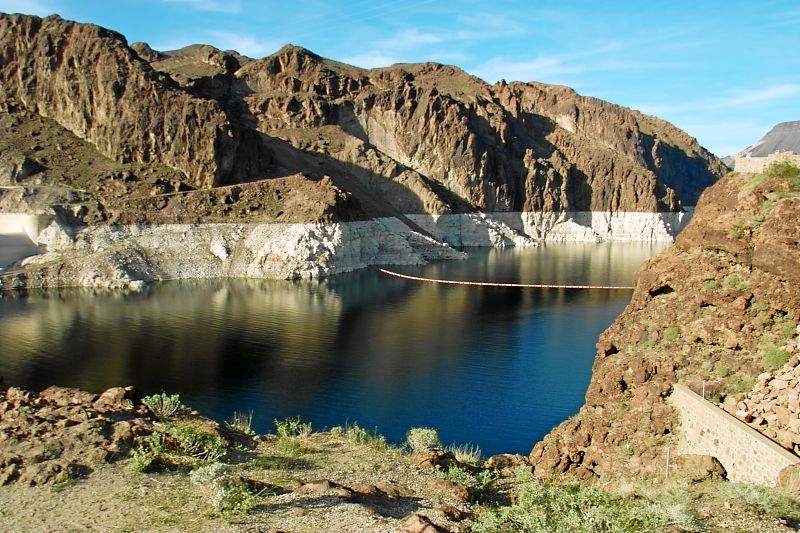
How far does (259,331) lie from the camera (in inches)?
1881

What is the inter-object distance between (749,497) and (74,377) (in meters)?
33.7

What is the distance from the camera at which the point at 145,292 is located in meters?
65.9

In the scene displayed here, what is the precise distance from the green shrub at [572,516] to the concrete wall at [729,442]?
141 inches

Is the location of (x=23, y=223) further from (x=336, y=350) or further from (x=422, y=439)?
(x=422, y=439)

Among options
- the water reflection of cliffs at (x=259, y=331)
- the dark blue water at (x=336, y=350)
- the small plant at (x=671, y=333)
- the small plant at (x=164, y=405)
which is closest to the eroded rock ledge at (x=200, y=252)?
the water reflection of cliffs at (x=259, y=331)

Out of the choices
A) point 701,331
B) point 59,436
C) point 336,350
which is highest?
point 701,331

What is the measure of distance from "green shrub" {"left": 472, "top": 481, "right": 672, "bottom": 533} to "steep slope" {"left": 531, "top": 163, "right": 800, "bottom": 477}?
5.87 m

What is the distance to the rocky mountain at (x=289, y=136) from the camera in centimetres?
8350

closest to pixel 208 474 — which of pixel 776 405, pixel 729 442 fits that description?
pixel 729 442

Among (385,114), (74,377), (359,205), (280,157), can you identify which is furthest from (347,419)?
(385,114)

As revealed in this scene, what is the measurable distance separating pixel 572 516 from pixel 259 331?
40.7m

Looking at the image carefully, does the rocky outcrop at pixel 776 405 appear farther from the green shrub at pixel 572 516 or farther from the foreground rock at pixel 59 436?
the foreground rock at pixel 59 436

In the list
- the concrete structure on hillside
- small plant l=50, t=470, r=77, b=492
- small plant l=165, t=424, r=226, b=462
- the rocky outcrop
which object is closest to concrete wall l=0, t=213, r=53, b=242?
small plant l=165, t=424, r=226, b=462

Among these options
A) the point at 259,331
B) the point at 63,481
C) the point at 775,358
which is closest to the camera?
the point at 63,481
